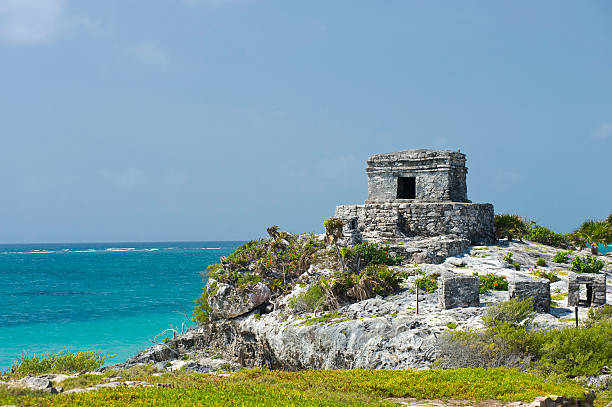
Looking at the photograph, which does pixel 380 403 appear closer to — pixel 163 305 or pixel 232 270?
pixel 232 270

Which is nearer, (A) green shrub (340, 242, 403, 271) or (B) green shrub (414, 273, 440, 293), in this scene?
(B) green shrub (414, 273, 440, 293)

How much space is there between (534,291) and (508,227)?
39.8ft

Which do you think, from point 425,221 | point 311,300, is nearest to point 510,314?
point 311,300

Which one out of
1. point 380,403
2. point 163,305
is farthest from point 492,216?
point 163,305

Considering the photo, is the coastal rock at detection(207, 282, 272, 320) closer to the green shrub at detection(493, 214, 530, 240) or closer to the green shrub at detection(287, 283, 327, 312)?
the green shrub at detection(287, 283, 327, 312)

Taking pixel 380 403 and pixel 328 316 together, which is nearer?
pixel 380 403

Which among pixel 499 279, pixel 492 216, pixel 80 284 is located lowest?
pixel 80 284

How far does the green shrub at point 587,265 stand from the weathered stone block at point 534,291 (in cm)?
671

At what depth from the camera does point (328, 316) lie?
17.5 m

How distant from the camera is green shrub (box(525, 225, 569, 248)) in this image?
1054 inches

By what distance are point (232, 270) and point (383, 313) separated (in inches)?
348

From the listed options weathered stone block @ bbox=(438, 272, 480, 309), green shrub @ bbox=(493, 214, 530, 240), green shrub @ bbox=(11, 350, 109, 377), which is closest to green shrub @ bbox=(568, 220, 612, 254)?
green shrub @ bbox=(493, 214, 530, 240)

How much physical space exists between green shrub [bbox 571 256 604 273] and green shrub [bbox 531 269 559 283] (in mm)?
1444

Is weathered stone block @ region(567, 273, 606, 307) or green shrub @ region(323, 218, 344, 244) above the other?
green shrub @ region(323, 218, 344, 244)
